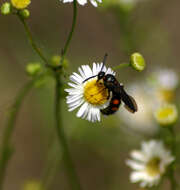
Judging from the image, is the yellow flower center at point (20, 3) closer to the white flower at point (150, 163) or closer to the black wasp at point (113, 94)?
the black wasp at point (113, 94)

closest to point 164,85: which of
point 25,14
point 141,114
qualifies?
point 141,114

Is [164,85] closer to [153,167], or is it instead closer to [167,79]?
[167,79]

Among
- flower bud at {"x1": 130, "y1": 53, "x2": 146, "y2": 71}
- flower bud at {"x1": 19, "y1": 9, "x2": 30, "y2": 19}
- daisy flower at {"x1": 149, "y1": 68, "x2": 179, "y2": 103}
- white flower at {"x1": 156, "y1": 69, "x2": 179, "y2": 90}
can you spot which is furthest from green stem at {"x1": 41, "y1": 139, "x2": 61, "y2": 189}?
flower bud at {"x1": 19, "y1": 9, "x2": 30, "y2": 19}

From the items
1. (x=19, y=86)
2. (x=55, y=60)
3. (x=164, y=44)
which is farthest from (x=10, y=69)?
(x=55, y=60)

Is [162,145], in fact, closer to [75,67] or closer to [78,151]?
[78,151]

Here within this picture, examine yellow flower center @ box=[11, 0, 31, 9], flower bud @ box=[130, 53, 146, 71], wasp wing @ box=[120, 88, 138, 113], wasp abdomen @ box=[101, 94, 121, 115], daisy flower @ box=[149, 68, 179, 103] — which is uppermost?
daisy flower @ box=[149, 68, 179, 103]

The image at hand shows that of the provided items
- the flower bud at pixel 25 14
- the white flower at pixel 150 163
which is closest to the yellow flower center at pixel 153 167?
the white flower at pixel 150 163

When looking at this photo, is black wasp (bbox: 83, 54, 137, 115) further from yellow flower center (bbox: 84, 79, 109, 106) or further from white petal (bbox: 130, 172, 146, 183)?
white petal (bbox: 130, 172, 146, 183)
